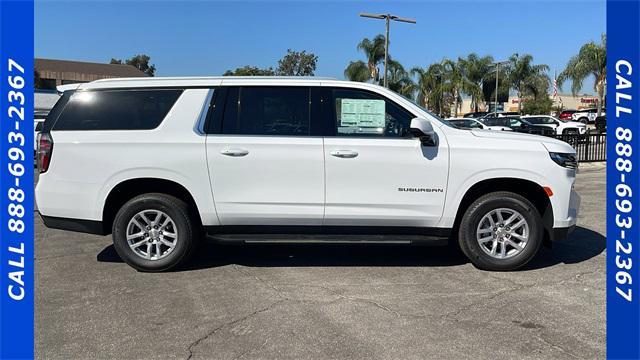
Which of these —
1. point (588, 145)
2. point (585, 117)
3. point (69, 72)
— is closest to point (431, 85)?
point (585, 117)

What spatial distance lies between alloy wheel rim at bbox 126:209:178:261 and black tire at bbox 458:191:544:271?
2.94 metres

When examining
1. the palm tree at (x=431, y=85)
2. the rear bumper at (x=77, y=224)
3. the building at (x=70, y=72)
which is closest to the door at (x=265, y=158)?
the rear bumper at (x=77, y=224)

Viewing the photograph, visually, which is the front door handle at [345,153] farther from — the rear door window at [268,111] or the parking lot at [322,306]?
the parking lot at [322,306]

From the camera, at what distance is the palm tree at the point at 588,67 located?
129ft

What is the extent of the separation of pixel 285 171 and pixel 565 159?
2.78 meters

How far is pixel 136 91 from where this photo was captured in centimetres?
526

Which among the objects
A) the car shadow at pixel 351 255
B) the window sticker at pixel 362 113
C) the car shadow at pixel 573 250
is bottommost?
the car shadow at pixel 351 255

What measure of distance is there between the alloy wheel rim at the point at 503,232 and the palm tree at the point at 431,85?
45.1m

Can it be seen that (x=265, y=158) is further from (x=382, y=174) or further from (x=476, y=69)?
(x=476, y=69)

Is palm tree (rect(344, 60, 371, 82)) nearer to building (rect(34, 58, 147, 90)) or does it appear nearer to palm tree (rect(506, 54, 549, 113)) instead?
palm tree (rect(506, 54, 549, 113))

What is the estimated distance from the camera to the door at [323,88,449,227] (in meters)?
5.02

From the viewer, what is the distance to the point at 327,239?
17.0 feet

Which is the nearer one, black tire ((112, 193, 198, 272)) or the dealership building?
black tire ((112, 193, 198, 272))

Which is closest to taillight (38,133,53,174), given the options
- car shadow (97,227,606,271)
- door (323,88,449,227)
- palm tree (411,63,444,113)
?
car shadow (97,227,606,271)
